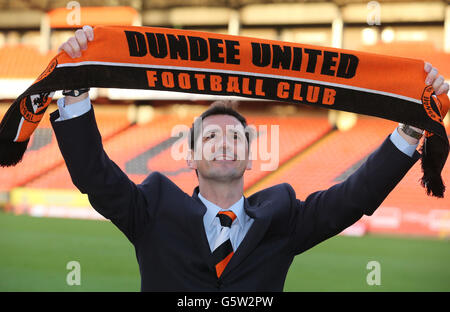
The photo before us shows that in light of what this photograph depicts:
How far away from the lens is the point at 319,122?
18.5m

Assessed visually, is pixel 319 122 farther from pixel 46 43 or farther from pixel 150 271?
pixel 150 271

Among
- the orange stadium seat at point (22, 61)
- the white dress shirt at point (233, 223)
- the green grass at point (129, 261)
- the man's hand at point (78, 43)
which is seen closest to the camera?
the white dress shirt at point (233, 223)

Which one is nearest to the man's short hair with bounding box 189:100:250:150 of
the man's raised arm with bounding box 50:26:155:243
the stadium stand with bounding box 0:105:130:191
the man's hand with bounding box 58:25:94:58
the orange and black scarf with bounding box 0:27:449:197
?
the orange and black scarf with bounding box 0:27:449:197

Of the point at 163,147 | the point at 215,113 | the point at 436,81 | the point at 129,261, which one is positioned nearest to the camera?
the point at 215,113

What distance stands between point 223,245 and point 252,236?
12cm

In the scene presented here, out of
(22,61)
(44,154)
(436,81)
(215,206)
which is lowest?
(44,154)

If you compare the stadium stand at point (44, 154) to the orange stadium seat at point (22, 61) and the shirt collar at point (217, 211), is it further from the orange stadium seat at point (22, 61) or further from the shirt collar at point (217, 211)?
the shirt collar at point (217, 211)

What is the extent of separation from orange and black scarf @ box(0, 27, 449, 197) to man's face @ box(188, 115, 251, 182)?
1.23ft

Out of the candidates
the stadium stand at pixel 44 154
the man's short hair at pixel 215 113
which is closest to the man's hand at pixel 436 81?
the man's short hair at pixel 215 113

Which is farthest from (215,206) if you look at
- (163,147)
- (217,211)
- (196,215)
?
(163,147)

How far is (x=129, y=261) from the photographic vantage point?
26.3ft

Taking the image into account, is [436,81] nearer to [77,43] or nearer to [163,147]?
[77,43]

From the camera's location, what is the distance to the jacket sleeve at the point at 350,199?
210 cm
